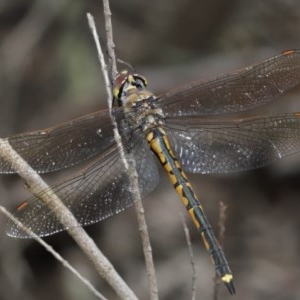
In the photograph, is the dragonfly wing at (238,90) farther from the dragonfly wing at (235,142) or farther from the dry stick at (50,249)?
the dry stick at (50,249)

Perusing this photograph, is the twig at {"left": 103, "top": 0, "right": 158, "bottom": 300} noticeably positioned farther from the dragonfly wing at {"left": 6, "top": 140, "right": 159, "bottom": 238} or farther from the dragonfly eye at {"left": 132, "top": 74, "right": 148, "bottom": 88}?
the dragonfly eye at {"left": 132, "top": 74, "right": 148, "bottom": 88}

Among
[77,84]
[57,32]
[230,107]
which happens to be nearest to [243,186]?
[77,84]

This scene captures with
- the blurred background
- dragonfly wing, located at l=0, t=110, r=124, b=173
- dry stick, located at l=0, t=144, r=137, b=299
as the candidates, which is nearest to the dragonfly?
dragonfly wing, located at l=0, t=110, r=124, b=173

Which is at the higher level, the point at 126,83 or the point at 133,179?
the point at 126,83

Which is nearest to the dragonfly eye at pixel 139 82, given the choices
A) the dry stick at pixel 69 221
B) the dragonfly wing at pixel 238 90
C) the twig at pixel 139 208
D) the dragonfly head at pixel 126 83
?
the dragonfly head at pixel 126 83

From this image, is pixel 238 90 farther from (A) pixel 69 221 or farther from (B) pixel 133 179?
(A) pixel 69 221

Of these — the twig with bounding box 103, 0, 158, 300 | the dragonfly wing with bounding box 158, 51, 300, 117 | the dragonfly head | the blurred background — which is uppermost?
the blurred background

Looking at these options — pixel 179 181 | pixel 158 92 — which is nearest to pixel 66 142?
pixel 179 181
